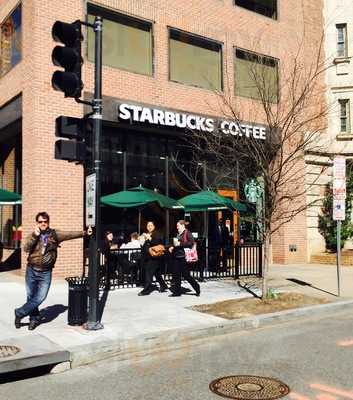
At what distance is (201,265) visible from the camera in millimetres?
13719

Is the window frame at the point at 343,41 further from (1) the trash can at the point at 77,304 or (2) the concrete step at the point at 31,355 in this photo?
(2) the concrete step at the point at 31,355

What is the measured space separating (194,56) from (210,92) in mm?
1288

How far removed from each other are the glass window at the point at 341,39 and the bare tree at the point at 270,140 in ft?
4.98

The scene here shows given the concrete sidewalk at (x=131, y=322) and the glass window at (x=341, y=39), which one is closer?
the concrete sidewalk at (x=131, y=322)

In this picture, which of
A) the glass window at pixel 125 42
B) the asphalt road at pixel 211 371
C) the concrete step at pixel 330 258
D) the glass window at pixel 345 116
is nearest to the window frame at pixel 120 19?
the glass window at pixel 125 42

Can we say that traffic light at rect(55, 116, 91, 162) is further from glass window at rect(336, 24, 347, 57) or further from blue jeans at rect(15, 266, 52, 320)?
glass window at rect(336, 24, 347, 57)

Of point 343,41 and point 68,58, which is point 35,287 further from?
point 343,41

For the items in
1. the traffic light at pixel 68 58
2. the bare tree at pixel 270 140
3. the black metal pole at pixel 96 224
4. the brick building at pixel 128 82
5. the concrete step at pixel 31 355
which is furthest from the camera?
the brick building at pixel 128 82

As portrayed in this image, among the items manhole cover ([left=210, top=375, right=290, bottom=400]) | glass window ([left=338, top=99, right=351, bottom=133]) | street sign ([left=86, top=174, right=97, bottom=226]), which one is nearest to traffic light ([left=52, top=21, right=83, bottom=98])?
street sign ([left=86, top=174, right=97, bottom=226])

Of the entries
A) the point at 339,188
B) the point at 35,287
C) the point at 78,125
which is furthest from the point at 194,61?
the point at 35,287

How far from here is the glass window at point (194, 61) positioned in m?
16.5

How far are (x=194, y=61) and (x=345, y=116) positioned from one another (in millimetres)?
8020

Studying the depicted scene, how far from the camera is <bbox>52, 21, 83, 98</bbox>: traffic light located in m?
7.20

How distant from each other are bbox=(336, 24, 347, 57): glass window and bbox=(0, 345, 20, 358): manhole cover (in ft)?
63.3
